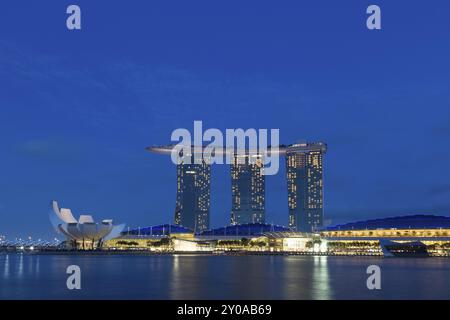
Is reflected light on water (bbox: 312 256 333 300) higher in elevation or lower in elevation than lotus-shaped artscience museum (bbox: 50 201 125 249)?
lower

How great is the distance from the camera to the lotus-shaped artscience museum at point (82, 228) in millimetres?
111562

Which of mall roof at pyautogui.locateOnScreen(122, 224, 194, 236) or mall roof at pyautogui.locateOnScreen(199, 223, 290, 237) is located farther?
mall roof at pyautogui.locateOnScreen(122, 224, 194, 236)

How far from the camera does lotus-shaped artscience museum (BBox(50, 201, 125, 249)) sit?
112m

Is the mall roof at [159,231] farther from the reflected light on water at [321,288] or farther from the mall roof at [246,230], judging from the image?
the reflected light on water at [321,288]

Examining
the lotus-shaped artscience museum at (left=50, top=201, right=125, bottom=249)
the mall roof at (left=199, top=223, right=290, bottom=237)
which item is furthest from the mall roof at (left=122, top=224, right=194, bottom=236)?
the lotus-shaped artscience museum at (left=50, top=201, right=125, bottom=249)

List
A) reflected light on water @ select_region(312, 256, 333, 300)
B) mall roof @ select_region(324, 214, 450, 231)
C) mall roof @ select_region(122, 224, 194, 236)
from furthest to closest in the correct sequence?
mall roof @ select_region(122, 224, 194, 236)
mall roof @ select_region(324, 214, 450, 231)
reflected light on water @ select_region(312, 256, 333, 300)

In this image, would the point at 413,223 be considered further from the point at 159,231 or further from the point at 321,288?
the point at 321,288

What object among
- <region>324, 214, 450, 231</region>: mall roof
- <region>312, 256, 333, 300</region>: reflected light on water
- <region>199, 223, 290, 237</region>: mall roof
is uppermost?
<region>324, 214, 450, 231</region>: mall roof

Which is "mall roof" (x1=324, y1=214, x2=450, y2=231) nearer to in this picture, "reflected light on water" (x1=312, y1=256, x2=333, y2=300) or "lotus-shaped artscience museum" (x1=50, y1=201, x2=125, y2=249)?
"lotus-shaped artscience museum" (x1=50, y1=201, x2=125, y2=249)

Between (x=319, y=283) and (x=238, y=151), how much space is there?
Result: 159m

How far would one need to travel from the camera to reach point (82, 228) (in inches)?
4476

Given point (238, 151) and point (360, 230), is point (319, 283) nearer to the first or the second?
point (360, 230)

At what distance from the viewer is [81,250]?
114 meters
